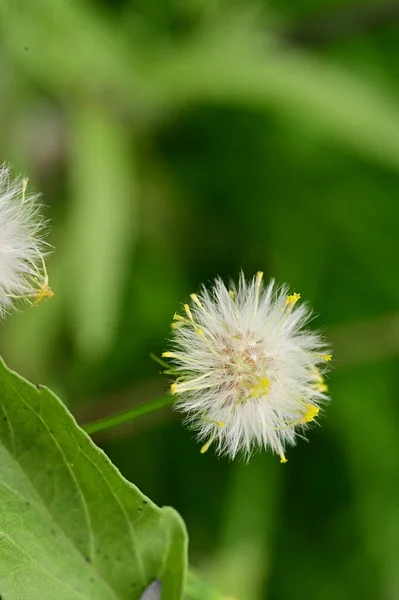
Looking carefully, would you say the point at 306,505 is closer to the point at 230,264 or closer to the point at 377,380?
the point at 377,380

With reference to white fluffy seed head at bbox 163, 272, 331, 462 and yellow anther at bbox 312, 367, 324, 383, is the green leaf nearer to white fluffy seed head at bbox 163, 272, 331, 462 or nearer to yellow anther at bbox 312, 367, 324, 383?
white fluffy seed head at bbox 163, 272, 331, 462

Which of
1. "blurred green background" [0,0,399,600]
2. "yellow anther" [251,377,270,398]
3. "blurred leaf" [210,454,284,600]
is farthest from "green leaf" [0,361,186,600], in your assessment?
"blurred leaf" [210,454,284,600]

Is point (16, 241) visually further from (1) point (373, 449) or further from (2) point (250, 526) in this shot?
(1) point (373, 449)

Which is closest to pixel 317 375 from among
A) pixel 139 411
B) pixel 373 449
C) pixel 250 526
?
pixel 139 411

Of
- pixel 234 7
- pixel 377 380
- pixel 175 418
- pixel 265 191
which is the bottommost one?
pixel 175 418

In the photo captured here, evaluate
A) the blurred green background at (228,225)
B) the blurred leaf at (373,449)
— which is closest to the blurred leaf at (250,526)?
the blurred green background at (228,225)

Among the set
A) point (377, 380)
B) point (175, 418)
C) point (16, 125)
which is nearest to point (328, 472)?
point (377, 380)

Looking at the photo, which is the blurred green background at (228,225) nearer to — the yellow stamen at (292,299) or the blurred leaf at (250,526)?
the blurred leaf at (250,526)
